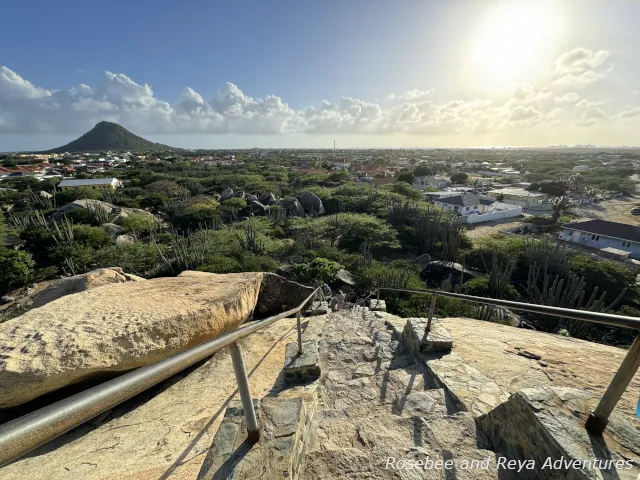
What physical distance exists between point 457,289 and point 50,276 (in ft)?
69.7

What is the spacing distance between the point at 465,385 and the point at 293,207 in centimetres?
2919

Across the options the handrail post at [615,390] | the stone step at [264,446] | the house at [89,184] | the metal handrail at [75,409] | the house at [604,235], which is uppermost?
the metal handrail at [75,409]

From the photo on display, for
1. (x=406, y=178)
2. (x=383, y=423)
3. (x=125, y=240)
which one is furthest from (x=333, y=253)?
(x=406, y=178)

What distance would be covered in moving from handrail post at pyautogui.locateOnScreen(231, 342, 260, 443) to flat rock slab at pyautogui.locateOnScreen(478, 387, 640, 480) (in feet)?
6.45

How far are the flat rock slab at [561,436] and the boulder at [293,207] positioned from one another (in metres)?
29.3

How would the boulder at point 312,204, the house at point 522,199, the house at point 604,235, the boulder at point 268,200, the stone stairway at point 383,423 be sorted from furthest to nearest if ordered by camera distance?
1. the house at point 522,199
2. the boulder at point 268,200
3. the boulder at point 312,204
4. the house at point 604,235
5. the stone stairway at point 383,423

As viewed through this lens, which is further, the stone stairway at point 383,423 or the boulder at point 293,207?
the boulder at point 293,207

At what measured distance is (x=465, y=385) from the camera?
10.7 ft

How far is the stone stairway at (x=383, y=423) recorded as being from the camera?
2180 mm

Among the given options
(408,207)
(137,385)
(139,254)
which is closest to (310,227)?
(408,207)

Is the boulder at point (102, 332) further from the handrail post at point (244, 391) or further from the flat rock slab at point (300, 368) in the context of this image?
the handrail post at point (244, 391)

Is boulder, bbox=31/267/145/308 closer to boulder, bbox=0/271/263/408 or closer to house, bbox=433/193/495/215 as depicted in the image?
boulder, bbox=0/271/263/408

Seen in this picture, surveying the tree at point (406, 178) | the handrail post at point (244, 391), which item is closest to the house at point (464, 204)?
the tree at point (406, 178)

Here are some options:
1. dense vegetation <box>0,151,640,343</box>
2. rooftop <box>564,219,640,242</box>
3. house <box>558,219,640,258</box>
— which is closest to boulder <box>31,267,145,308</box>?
dense vegetation <box>0,151,640,343</box>
